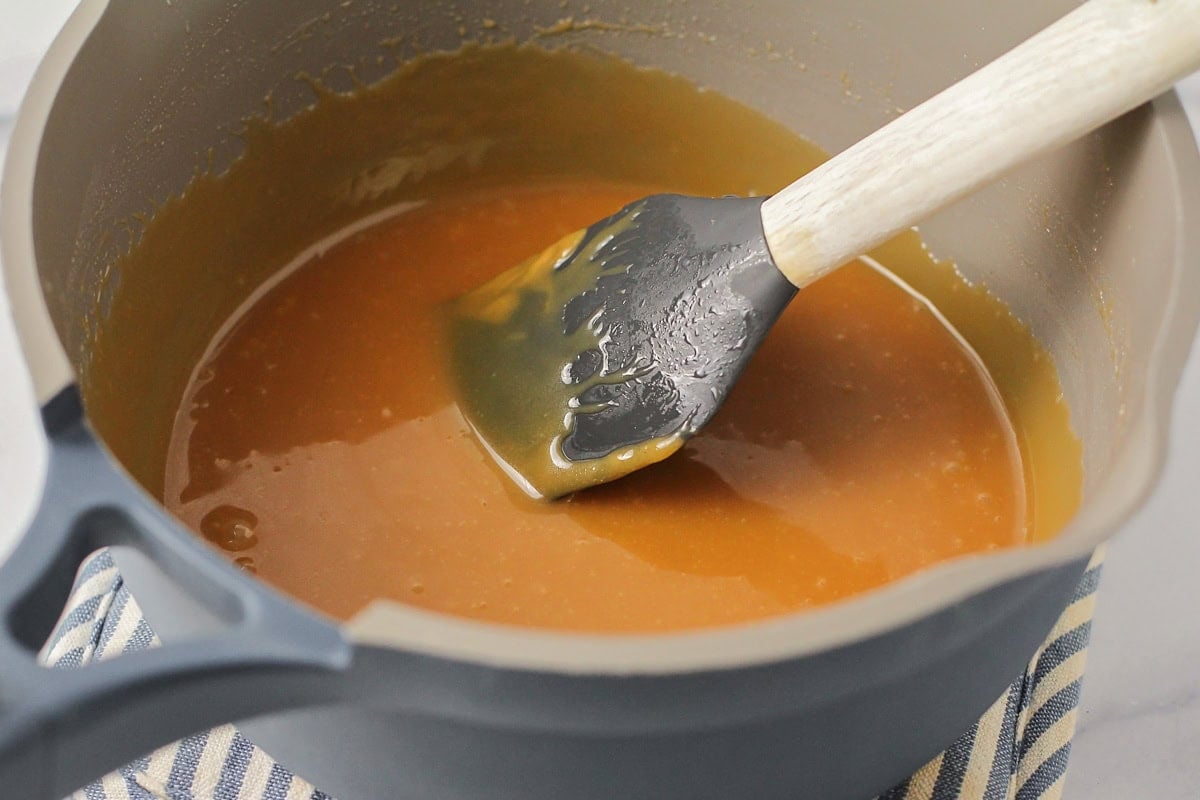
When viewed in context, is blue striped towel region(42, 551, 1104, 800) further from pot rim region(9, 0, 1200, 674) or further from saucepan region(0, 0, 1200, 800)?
pot rim region(9, 0, 1200, 674)

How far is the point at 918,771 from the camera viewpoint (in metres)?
1.13

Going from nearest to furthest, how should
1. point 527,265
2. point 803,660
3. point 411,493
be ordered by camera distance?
point 803,660 → point 411,493 → point 527,265

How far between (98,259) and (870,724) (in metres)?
0.77

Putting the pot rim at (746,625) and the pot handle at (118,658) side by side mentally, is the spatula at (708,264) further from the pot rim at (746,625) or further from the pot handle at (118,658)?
the pot handle at (118,658)

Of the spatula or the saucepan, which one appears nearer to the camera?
the saucepan

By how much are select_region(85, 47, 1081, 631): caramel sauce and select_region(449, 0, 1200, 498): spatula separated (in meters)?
0.06

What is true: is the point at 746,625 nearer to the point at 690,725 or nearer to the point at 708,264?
the point at 690,725

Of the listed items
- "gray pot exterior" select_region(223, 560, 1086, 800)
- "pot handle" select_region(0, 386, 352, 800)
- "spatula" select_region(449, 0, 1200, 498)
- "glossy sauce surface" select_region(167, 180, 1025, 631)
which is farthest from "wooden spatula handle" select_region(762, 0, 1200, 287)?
"pot handle" select_region(0, 386, 352, 800)

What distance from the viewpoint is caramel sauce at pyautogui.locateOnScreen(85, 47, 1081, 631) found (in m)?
1.23

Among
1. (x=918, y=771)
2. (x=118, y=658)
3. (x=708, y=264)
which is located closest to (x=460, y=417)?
(x=708, y=264)

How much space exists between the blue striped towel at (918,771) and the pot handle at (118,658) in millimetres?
375

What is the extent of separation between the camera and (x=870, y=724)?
89 centimetres

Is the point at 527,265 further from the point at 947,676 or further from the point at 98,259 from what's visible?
the point at 947,676

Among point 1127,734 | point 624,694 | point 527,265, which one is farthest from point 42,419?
point 1127,734
